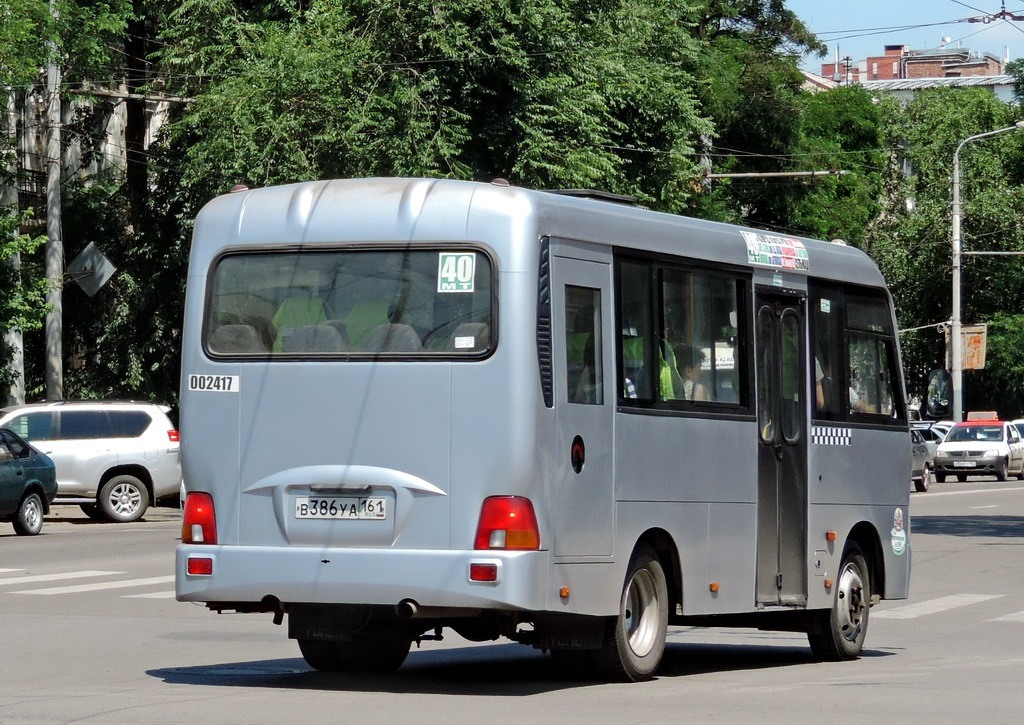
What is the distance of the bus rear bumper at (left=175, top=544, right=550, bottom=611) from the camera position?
9508 millimetres

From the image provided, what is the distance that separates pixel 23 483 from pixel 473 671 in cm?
1589

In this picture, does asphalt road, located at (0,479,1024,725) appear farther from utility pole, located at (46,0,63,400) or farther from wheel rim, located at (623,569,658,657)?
utility pole, located at (46,0,63,400)

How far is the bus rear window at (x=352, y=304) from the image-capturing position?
32.5 ft

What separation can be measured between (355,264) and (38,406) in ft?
69.7

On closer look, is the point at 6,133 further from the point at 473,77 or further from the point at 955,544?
the point at 955,544

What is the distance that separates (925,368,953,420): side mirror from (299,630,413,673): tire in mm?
4729

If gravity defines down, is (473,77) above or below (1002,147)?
below

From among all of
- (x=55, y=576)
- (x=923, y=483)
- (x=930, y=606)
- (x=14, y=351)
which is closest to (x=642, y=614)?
(x=930, y=606)

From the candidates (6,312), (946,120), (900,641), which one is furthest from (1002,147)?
(900,641)

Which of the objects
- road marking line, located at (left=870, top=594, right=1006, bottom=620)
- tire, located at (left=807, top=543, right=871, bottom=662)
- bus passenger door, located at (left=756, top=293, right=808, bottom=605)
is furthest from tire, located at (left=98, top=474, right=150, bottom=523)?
bus passenger door, located at (left=756, top=293, right=808, bottom=605)

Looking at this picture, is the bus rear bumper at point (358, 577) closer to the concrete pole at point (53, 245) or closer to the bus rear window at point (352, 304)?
the bus rear window at point (352, 304)

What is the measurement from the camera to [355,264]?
1016cm

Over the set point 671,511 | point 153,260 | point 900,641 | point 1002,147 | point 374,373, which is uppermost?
point 1002,147

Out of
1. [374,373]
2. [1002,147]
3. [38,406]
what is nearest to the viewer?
[374,373]
